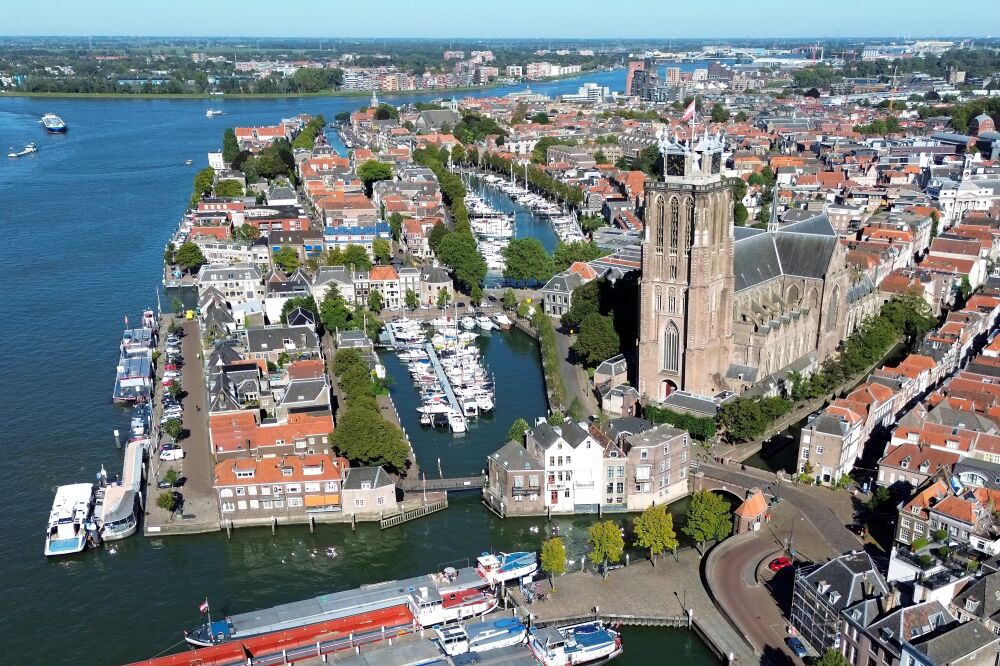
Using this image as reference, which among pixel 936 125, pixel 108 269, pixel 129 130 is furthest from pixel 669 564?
pixel 129 130

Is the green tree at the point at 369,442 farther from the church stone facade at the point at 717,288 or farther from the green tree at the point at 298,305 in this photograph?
the green tree at the point at 298,305

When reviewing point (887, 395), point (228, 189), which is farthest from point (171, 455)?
point (228, 189)

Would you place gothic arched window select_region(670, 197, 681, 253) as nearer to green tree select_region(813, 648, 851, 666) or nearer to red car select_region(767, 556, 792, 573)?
red car select_region(767, 556, 792, 573)

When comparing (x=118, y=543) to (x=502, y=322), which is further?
(x=502, y=322)

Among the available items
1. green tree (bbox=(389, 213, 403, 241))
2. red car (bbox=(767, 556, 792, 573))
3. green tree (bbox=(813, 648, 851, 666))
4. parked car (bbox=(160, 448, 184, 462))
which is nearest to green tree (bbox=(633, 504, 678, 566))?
red car (bbox=(767, 556, 792, 573))

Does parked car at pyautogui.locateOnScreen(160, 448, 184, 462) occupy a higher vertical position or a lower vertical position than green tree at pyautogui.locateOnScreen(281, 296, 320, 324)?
lower

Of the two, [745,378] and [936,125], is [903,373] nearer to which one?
[745,378]

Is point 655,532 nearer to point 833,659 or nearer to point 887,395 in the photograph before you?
point 833,659

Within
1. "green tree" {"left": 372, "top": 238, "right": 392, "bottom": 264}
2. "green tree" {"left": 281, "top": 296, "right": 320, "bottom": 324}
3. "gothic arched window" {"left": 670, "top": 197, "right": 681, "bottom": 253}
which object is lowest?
"green tree" {"left": 281, "top": 296, "right": 320, "bottom": 324}
